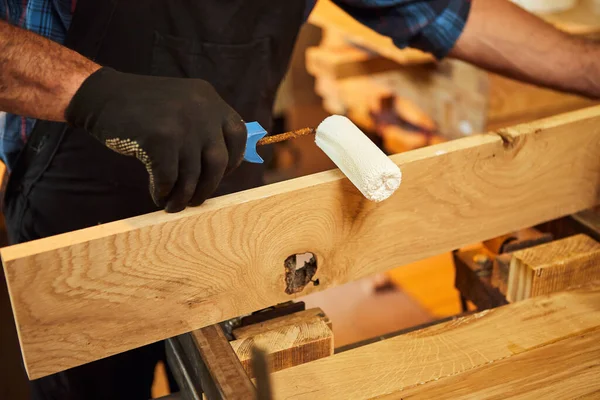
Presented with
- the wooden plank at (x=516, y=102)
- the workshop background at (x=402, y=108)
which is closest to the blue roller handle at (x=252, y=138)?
the workshop background at (x=402, y=108)

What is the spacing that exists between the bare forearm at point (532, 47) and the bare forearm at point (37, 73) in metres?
0.89

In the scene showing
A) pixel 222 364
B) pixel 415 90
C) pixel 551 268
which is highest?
pixel 415 90

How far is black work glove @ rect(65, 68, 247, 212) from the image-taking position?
2.98ft

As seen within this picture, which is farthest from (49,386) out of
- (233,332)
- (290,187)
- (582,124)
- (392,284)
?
(392,284)

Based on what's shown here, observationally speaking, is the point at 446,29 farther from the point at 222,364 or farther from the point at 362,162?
the point at 222,364

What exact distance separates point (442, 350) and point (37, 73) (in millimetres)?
720

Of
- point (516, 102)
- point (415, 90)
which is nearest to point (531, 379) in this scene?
point (516, 102)

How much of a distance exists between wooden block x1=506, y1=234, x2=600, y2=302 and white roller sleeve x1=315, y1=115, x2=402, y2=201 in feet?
0.94

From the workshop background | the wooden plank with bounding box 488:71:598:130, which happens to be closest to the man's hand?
the workshop background

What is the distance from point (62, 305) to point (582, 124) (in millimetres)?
896

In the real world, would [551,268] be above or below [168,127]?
below

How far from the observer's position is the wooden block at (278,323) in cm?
104

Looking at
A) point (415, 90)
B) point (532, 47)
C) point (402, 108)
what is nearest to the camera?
point (532, 47)

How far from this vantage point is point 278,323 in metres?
1.05
